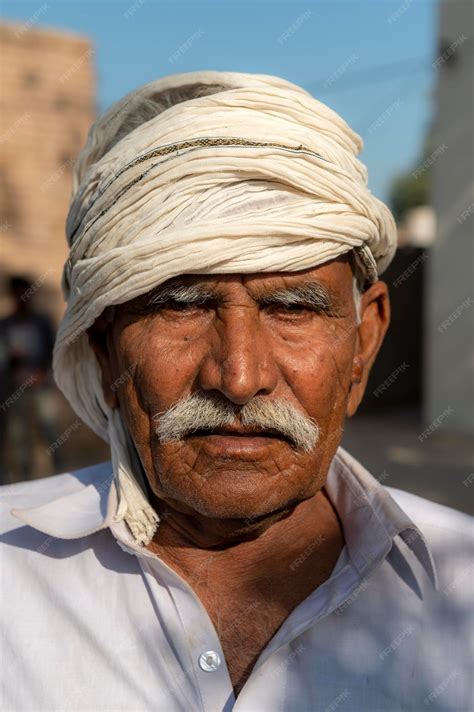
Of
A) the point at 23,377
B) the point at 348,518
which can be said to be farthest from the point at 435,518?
the point at 23,377

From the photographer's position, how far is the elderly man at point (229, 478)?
169cm

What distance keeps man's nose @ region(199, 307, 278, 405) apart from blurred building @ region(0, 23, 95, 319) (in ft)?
32.0

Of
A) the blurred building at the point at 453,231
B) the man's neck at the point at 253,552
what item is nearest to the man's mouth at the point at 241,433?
the man's neck at the point at 253,552

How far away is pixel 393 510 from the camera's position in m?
1.87

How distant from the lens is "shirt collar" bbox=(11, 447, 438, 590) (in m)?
1.82

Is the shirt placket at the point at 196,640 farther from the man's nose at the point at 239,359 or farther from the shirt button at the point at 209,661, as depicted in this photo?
the man's nose at the point at 239,359

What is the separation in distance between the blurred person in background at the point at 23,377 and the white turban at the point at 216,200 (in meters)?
5.33

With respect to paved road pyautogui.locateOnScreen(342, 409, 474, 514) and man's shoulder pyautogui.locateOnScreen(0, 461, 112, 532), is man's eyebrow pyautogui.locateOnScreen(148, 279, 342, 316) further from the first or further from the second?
paved road pyautogui.locateOnScreen(342, 409, 474, 514)

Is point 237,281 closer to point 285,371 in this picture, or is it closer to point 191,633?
point 285,371

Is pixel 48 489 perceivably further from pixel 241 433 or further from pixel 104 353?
pixel 241 433

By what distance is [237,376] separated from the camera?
166 centimetres

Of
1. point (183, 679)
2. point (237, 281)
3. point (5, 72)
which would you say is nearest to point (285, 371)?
point (237, 281)

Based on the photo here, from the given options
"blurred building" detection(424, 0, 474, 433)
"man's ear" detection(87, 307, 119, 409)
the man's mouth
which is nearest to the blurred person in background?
"blurred building" detection(424, 0, 474, 433)

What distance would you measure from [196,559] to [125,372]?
0.49m
